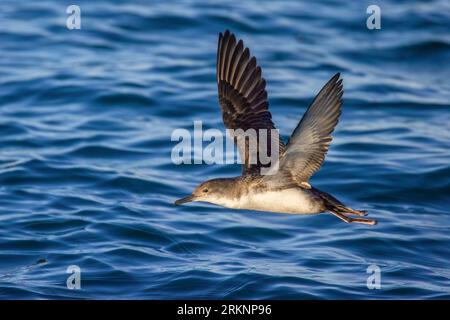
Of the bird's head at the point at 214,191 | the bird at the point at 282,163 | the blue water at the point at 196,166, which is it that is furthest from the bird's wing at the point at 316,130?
the blue water at the point at 196,166

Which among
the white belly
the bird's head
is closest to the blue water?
the bird's head

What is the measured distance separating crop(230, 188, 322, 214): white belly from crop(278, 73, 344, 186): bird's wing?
24 centimetres

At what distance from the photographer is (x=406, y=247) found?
982cm

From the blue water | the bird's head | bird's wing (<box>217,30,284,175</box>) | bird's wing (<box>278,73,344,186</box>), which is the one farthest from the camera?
the blue water

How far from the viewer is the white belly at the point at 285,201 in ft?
24.7

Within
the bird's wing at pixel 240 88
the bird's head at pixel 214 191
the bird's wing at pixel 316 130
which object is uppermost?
the bird's wing at pixel 240 88

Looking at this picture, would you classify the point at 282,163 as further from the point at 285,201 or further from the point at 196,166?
the point at 196,166

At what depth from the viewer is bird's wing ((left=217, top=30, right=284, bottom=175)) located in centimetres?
830

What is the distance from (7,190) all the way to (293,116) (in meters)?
4.45

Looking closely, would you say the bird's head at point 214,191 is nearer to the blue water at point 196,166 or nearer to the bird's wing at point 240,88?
the bird's wing at point 240,88

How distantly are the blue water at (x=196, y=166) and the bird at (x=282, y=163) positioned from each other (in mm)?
1341

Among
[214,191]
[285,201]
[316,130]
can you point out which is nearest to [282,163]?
[285,201]

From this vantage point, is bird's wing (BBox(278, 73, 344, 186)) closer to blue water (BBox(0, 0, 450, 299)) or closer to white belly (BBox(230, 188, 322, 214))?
white belly (BBox(230, 188, 322, 214))
